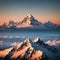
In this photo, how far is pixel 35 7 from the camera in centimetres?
408

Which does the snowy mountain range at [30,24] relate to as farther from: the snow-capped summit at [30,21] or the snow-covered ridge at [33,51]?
the snow-covered ridge at [33,51]

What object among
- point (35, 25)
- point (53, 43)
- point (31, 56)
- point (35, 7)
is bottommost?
point (31, 56)

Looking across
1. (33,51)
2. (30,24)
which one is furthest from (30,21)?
(33,51)

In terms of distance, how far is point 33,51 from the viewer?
384 cm

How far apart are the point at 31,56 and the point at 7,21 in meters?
1.03

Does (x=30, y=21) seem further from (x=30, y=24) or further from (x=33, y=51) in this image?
(x=33, y=51)

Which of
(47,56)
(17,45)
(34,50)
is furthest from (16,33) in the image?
(47,56)

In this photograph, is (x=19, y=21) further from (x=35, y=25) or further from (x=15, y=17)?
(x=35, y=25)

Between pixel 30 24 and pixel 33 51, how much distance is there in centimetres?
67

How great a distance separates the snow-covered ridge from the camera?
3.80 m

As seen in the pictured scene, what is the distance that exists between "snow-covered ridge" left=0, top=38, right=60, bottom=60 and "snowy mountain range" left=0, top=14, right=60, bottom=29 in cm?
37

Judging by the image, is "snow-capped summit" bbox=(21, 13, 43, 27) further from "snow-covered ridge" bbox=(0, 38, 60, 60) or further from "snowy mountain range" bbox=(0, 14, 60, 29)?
"snow-covered ridge" bbox=(0, 38, 60, 60)

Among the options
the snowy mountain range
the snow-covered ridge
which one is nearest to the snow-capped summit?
the snowy mountain range

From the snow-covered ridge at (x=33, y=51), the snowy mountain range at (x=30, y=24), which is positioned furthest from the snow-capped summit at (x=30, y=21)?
the snow-covered ridge at (x=33, y=51)
